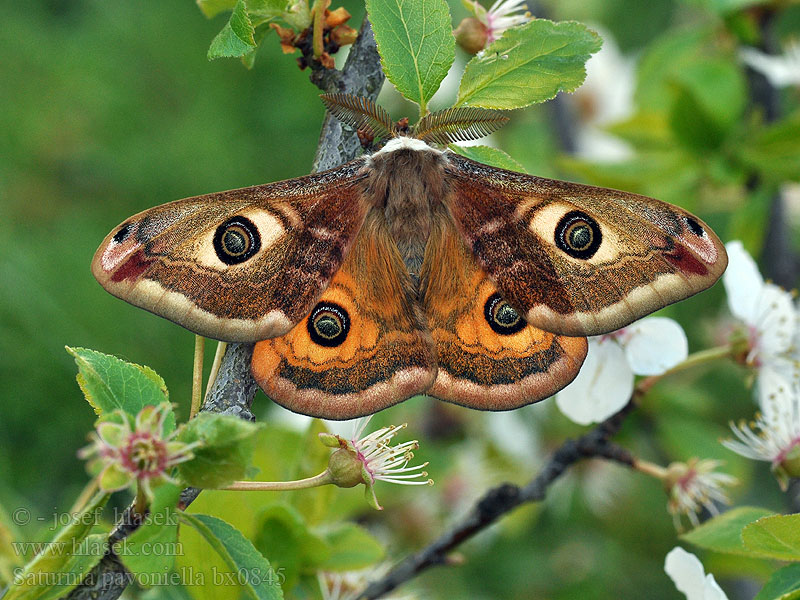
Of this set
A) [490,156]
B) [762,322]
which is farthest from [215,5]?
[762,322]

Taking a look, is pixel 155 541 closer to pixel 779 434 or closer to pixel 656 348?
pixel 656 348

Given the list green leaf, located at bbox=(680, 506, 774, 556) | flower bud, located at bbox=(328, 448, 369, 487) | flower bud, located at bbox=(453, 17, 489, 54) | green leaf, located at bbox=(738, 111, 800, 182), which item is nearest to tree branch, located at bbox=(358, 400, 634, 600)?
Result: green leaf, located at bbox=(680, 506, 774, 556)

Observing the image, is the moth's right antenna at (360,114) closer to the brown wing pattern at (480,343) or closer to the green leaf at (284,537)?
the brown wing pattern at (480,343)

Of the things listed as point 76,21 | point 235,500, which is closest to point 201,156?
point 76,21

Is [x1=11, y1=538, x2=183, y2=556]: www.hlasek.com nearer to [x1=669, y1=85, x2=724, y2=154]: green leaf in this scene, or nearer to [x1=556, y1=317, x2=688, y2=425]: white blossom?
[x1=556, y1=317, x2=688, y2=425]: white blossom

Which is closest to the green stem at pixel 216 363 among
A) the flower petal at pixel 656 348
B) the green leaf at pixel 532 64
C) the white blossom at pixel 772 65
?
the green leaf at pixel 532 64

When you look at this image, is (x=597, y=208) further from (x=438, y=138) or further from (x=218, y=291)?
(x=218, y=291)
